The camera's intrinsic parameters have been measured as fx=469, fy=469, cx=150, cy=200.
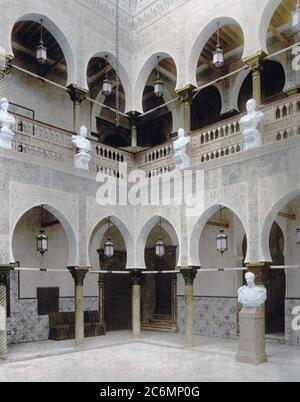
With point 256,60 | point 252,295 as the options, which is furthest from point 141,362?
point 256,60

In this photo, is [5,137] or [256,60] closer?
[5,137]

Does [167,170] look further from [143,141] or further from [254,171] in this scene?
[143,141]

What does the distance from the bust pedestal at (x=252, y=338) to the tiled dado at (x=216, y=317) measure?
3835 millimetres

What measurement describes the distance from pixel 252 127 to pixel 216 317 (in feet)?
20.6

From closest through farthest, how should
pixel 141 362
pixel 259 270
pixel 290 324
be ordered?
pixel 141 362 < pixel 259 270 < pixel 290 324

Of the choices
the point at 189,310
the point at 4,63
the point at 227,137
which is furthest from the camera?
the point at 189,310

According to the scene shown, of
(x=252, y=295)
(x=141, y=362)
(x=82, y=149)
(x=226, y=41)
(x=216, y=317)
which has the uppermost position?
(x=226, y=41)

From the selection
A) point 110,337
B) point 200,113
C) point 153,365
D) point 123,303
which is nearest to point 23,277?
point 110,337

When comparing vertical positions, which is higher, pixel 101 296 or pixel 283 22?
pixel 283 22

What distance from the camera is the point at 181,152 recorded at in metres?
12.3

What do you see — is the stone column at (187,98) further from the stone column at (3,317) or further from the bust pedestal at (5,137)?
the stone column at (3,317)

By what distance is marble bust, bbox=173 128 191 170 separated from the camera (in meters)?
12.3

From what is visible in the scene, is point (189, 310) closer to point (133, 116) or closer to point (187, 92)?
point (187, 92)

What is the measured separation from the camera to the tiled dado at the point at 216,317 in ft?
45.4
